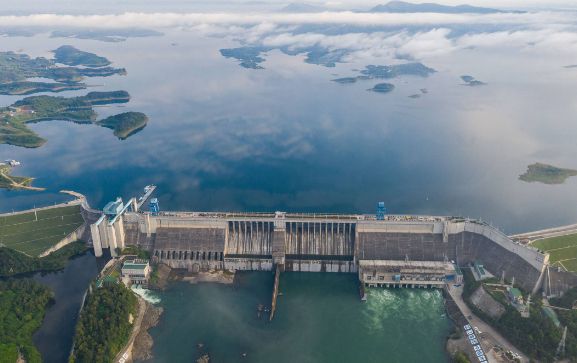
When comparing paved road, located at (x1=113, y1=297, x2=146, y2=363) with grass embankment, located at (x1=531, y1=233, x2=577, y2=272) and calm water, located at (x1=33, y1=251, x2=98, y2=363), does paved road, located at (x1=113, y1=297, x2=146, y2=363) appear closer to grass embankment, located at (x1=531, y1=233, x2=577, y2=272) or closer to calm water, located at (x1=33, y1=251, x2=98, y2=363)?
calm water, located at (x1=33, y1=251, x2=98, y2=363)

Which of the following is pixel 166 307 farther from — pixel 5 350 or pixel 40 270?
pixel 40 270

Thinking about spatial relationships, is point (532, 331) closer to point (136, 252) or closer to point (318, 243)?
point (318, 243)

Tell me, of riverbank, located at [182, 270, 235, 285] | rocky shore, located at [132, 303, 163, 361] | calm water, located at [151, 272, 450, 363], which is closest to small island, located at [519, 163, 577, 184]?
calm water, located at [151, 272, 450, 363]

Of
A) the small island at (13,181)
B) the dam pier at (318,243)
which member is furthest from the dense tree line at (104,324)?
the small island at (13,181)

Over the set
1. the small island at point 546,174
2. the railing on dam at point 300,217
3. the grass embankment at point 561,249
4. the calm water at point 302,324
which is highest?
the railing on dam at point 300,217

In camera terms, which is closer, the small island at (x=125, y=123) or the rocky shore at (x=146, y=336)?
the rocky shore at (x=146, y=336)

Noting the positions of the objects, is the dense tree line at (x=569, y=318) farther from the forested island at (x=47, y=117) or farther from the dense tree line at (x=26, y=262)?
A: the forested island at (x=47, y=117)

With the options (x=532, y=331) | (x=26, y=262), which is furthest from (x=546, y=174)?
(x=26, y=262)
